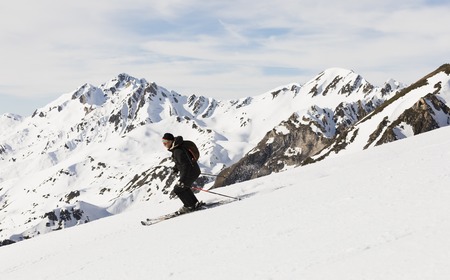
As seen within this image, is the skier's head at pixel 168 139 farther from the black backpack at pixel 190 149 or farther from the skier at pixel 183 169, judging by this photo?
the black backpack at pixel 190 149

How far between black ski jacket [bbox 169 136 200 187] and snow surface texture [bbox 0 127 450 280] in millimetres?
1217

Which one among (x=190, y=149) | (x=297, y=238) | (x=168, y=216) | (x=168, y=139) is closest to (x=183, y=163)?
(x=190, y=149)

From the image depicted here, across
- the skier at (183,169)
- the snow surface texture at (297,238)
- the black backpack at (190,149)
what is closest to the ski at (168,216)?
the skier at (183,169)

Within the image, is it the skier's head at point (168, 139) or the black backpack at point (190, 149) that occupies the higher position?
the skier's head at point (168, 139)

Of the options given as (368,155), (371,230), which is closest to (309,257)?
(371,230)

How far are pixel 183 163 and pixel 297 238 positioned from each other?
18.4 ft

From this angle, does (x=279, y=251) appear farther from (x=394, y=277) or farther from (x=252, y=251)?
(x=394, y=277)

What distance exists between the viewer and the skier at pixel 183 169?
12.1 metres

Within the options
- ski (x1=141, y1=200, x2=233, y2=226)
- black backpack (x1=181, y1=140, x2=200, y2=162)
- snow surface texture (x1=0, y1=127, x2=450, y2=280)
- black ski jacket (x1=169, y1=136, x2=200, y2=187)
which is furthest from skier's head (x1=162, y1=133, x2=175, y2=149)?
snow surface texture (x1=0, y1=127, x2=450, y2=280)

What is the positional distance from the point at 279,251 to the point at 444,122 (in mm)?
122200

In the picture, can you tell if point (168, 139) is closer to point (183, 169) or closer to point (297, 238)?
point (183, 169)

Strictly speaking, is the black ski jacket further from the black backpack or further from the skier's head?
the skier's head

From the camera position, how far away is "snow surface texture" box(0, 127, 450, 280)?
5594 millimetres

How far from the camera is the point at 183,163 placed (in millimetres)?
12172
